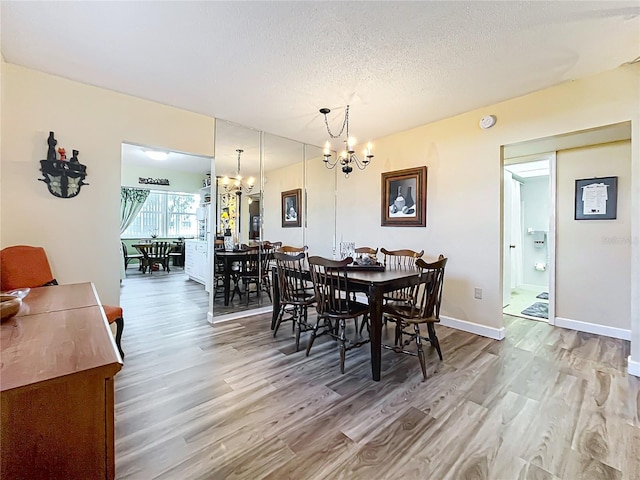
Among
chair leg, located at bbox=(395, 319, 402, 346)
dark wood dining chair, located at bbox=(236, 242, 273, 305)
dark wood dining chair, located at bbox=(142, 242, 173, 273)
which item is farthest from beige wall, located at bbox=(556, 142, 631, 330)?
dark wood dining chair, located at bbox=(142, 242, 173, 273)

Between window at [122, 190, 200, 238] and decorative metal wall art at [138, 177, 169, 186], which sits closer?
decorative metal wall art at [138, 177, 169, 186]

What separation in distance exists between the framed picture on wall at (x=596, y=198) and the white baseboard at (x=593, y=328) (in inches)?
49.4

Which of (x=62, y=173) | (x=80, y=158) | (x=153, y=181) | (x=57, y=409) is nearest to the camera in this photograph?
(x=57, y=409)

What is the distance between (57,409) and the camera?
30.8 inches

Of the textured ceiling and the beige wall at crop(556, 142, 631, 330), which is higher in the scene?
the textured ceiling

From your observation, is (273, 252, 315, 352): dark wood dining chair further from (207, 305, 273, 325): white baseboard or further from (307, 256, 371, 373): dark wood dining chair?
(207, 305, 273, 325): white baseboard

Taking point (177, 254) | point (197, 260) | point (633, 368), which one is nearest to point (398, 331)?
point (633, 368)

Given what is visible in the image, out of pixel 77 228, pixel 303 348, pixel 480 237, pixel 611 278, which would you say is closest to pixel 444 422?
pixel 303 348

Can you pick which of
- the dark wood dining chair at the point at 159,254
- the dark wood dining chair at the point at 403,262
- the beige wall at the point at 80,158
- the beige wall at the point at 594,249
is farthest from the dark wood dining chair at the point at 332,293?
the dark wood dining chair at the point at 159,254

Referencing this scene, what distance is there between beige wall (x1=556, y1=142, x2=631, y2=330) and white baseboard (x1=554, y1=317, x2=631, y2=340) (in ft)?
0.13

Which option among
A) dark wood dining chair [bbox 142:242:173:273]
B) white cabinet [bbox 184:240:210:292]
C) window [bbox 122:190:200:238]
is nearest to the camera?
white cabinet [bbox 184:240:210:292]

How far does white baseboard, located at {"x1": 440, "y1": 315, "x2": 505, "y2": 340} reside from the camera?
3.23m

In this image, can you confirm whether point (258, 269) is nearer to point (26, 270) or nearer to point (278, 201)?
point (278, 201)

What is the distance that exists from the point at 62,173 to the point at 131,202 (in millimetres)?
5503
